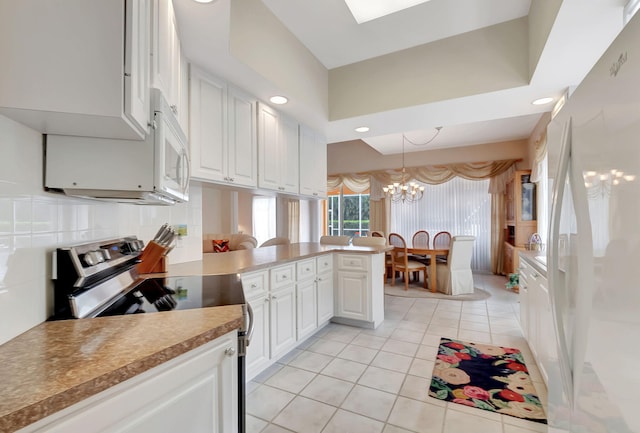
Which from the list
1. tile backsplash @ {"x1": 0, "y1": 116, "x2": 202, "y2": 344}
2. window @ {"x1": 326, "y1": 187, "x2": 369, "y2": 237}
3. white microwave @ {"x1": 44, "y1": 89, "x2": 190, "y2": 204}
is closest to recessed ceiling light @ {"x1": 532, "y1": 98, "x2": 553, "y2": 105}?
white microwave @ {"x1": 44, "y1": 89, "x2": 190, "y2": 204}

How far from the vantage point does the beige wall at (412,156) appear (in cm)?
573

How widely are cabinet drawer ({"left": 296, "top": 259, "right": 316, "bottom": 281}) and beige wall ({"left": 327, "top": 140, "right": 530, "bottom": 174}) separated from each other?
15.0ft

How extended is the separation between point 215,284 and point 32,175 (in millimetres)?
814

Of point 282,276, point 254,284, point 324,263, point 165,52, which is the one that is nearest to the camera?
point 165,52

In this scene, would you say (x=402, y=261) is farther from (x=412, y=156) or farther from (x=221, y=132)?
(x=221, y=132)

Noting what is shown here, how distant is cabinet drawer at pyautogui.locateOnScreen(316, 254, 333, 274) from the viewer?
287cm

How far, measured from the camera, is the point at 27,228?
878 millimetres

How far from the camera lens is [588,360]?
27.3 inches

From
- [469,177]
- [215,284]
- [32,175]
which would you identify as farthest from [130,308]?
[469,177]

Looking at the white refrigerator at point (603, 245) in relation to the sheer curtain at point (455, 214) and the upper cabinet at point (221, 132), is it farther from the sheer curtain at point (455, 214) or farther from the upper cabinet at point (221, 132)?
the sheer curtain at point (455, 214)

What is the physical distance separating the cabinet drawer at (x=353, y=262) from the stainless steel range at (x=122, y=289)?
171cm

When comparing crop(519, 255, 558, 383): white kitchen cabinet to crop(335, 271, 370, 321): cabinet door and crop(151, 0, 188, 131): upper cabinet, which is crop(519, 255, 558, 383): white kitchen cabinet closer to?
crop(335, 271, 370, 321): cabinet door

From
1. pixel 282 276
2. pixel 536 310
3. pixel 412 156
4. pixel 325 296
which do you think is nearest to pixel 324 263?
pixel 325 296

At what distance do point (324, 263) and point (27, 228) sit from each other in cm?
233
